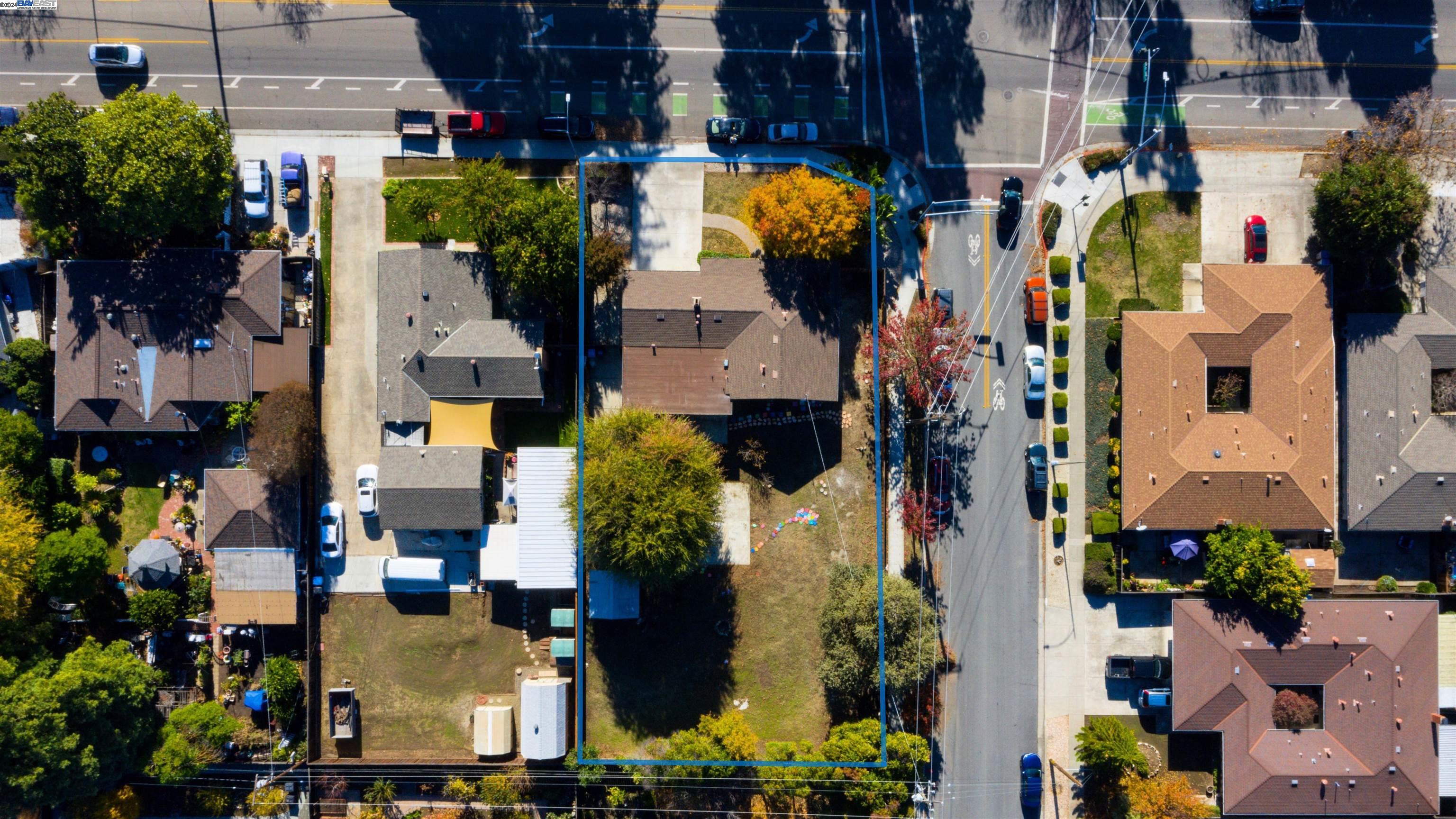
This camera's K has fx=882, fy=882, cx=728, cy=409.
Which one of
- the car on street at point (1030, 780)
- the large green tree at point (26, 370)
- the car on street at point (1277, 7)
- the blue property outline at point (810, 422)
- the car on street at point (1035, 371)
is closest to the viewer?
the blue property outline at point (810, 422)

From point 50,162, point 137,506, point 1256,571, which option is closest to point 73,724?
point 137,506

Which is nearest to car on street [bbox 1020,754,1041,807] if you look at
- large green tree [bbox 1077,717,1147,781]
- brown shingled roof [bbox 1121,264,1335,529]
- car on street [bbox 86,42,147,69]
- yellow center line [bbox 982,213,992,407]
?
large green tree [bbox 1077,717,1147,781]

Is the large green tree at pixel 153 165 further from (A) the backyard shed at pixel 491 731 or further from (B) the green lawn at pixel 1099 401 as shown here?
(B) the green lawn at pixel 1099 401

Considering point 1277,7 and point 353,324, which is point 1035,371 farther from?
point 353,324

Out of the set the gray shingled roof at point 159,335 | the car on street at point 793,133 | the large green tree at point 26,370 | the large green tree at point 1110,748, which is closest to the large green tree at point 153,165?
the gray shingled roof at point 159,335

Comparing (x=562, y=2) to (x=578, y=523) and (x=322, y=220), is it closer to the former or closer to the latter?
(x=322, y=220)

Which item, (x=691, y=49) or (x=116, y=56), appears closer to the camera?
(x=116, y=56)

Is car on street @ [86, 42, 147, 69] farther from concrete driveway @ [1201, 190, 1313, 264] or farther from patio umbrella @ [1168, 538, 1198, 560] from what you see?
patio umbrella @ [1168, 538, 1198, 560]

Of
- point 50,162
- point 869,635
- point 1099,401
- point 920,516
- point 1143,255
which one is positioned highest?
point 50,162
